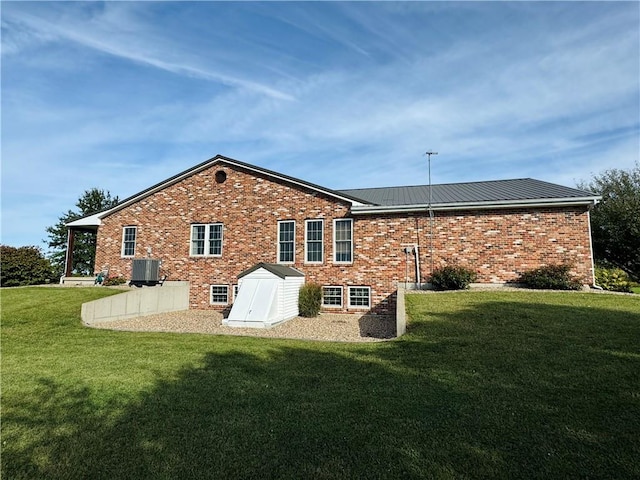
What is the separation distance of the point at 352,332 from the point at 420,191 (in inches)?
420

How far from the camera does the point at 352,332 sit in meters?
11.9

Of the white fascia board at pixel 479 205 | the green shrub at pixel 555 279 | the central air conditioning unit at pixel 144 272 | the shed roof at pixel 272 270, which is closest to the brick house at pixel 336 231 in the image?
the white fascia board at pixel 479 205

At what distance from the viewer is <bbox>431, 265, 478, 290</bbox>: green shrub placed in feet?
47.2

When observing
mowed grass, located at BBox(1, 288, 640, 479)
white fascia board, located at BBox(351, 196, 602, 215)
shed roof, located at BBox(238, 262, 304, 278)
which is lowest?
mowed grass, located at BBox(1, 288, 640, 479)

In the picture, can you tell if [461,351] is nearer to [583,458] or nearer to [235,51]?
[583,458]

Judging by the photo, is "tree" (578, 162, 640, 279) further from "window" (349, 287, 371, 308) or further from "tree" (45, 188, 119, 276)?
"tree" (45, 188, 119, 276)

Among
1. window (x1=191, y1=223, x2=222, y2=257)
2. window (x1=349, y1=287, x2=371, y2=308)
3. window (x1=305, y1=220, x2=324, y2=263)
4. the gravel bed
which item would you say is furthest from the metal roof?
window (x1=191, y1=223, x2=222, y2=257)

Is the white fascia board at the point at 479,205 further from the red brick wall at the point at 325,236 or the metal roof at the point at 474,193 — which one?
the red brick wall at the point at 325,236

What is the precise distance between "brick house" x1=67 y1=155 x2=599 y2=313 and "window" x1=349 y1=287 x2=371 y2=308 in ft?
0.15

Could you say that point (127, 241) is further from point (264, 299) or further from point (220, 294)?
point (264, 299)

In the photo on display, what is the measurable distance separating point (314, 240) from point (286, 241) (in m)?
1.42

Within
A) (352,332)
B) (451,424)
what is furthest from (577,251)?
(451,424)

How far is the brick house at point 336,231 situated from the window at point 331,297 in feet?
0.16

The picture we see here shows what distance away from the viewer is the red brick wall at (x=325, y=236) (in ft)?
48.1
